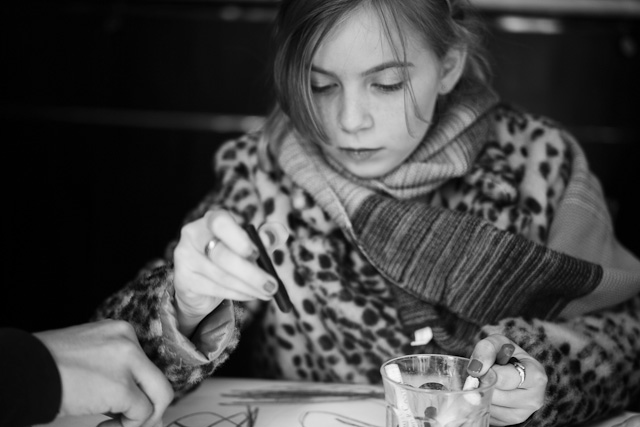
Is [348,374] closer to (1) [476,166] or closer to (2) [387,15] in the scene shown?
(1) [476,166]

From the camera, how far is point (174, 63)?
104 inches

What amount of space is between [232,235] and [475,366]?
0.34 meters

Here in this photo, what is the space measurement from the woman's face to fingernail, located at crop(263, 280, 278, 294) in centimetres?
40

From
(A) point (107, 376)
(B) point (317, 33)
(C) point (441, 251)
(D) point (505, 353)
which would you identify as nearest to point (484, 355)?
(D) point (505, 353)

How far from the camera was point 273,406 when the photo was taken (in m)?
1.15

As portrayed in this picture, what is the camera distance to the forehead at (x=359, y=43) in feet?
3.98

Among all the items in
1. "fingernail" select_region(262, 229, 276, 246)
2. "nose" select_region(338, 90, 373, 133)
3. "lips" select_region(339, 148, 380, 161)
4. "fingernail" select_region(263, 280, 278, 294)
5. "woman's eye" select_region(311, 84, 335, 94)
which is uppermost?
"woman's eye" select_region(311, 84, 335, 94)

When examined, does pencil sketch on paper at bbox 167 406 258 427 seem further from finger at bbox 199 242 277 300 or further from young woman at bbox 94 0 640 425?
finger at bbox 199 242 277 300

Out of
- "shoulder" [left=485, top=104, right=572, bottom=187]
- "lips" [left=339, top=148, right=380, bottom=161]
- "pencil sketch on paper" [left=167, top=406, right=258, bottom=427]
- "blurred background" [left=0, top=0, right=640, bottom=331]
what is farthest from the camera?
"blurred background" [left=0, top=0, right=640, bottom=331]

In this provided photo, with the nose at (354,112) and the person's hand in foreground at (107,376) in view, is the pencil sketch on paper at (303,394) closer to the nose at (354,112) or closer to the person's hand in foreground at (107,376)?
the person's hand in foreground at (107,376)

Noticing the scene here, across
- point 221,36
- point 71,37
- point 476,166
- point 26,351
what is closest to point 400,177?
point 476,166

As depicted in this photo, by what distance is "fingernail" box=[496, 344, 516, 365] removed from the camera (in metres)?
0.99

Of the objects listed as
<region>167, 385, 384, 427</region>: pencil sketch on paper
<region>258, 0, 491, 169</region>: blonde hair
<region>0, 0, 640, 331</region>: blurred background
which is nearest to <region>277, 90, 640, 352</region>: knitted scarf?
<region>258, 0, 491, 169</region>: blonde hair

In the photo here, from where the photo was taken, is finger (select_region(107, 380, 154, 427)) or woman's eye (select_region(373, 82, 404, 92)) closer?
finger (select_region(107, 380, 154, 427))
